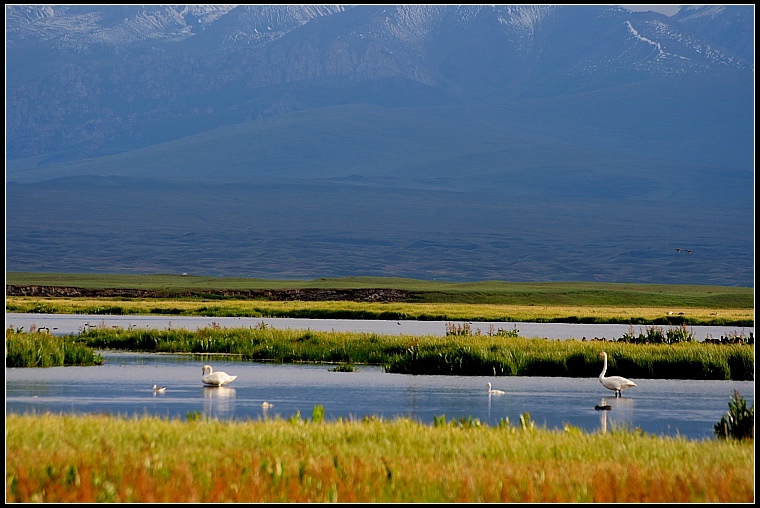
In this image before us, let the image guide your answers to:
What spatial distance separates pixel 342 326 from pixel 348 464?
3890cm

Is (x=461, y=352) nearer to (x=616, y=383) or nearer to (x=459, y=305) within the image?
(x=616, y=383)

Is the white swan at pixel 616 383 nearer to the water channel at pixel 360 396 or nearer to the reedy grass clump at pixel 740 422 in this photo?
the water channel at pixel 360 396

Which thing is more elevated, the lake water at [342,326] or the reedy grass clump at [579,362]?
the lake water at [342,326]

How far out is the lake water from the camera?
47219 millimetres

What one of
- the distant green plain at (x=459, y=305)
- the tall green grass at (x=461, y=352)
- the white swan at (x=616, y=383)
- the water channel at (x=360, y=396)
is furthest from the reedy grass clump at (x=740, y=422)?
the distant green plain at (x=459, y=305)

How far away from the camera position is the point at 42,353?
30.3 m

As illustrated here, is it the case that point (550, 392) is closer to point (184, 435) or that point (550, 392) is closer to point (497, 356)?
point (497, 356)

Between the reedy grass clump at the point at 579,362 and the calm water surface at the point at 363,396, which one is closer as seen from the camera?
the calm water surface at the point at 363,396

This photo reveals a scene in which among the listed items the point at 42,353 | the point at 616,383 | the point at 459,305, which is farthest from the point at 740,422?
the point at 459,305

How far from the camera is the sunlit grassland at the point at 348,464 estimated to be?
480 inches

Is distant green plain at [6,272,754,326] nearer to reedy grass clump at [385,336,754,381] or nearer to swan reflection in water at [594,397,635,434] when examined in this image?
reedy grass clump at [385,336,754,381]

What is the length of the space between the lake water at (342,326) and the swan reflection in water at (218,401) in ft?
61.8

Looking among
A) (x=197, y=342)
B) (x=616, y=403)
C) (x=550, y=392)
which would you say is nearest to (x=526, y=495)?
(x=616, y=403)

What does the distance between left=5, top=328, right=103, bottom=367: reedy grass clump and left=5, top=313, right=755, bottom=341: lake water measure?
11.3 metres
